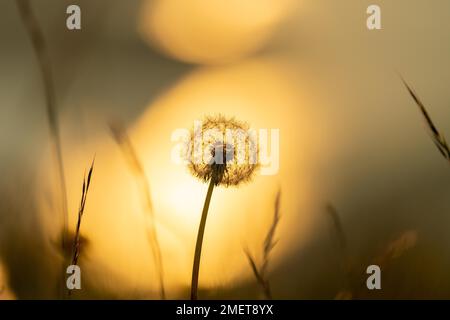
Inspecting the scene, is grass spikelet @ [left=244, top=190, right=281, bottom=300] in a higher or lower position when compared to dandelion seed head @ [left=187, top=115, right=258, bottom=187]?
lower

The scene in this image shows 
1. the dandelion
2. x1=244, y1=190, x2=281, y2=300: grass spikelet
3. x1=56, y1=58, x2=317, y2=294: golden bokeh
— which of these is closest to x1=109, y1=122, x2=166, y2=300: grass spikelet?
x1=56, y1=58, x2=317, y2=294: golden bokeh

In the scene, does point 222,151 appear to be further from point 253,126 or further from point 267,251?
point 267,251

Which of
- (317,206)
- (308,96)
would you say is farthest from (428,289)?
(308,96)

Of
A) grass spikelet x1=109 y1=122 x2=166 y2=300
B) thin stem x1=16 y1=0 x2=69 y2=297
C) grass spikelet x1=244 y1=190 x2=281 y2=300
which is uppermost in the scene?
thin stem x1=16 y1=0 x2=69 y2=297

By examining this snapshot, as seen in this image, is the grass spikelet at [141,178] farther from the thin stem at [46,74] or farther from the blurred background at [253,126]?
the thin stem at [46,74]

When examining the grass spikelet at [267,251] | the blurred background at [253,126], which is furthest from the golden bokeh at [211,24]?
the grass spikelet at [267,251]

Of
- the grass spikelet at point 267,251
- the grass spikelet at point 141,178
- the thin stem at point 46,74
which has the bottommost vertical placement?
the grass spikelet at point 267,251

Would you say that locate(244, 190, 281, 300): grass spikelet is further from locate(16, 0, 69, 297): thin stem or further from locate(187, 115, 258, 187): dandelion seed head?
locate(16, 0, 69, 297): thin stem
